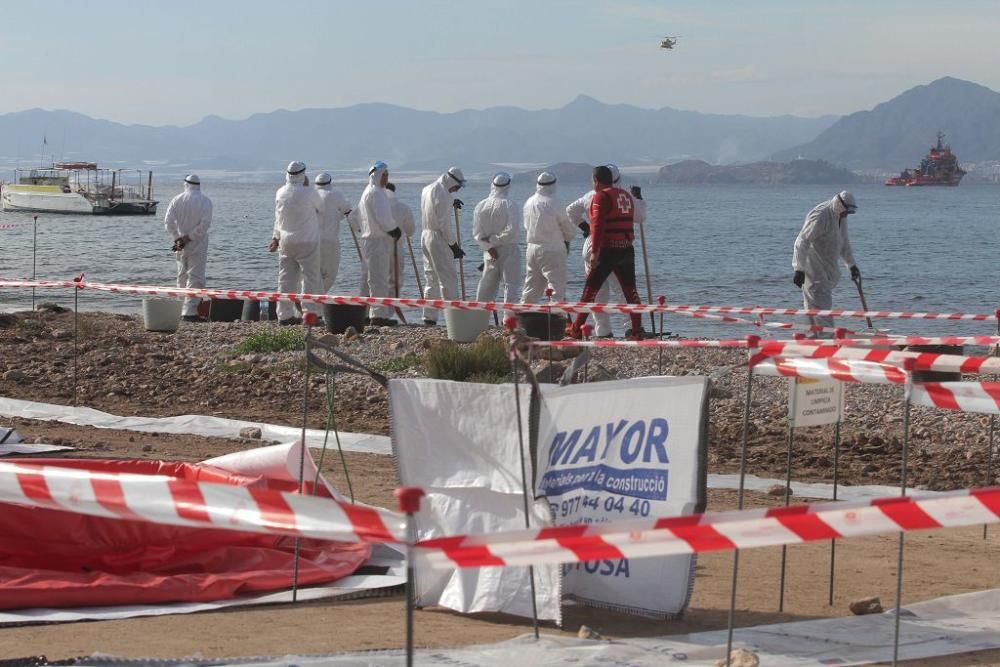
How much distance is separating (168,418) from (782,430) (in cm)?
497

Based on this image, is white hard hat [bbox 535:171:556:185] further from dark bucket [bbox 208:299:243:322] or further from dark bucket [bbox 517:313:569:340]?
dark bucket [bbox 208:299:243:322]

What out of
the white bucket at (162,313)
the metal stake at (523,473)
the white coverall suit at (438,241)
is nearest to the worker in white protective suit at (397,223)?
the white coverall suit at (438,241)

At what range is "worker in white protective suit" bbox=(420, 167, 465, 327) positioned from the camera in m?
19.3

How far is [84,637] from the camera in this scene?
598 cm

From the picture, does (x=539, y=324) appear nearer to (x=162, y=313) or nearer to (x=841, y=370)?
(x=162, y=313)

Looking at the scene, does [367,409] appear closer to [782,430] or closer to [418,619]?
[782,430]

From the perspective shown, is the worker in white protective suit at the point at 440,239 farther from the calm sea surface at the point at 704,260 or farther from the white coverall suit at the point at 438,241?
the calm sea surface at the point at 704,260

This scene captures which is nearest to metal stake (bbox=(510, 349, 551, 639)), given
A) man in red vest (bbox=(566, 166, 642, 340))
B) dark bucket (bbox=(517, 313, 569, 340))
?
dark bucket (bbox=(517, 313, 569, 340))

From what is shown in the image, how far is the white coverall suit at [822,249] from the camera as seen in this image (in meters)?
16.6

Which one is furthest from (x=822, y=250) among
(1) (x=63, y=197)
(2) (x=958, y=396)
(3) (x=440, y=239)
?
(1) (x=63, y=197)

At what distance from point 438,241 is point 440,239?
5 cm

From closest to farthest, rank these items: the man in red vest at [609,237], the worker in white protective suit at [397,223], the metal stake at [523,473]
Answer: the metal stake at [523,473]
the man in red vest at [609,237]
the worker in white protective suit at [397,223]

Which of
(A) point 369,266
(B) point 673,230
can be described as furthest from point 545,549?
(B) point 673,230

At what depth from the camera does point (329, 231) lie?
20391 mm
